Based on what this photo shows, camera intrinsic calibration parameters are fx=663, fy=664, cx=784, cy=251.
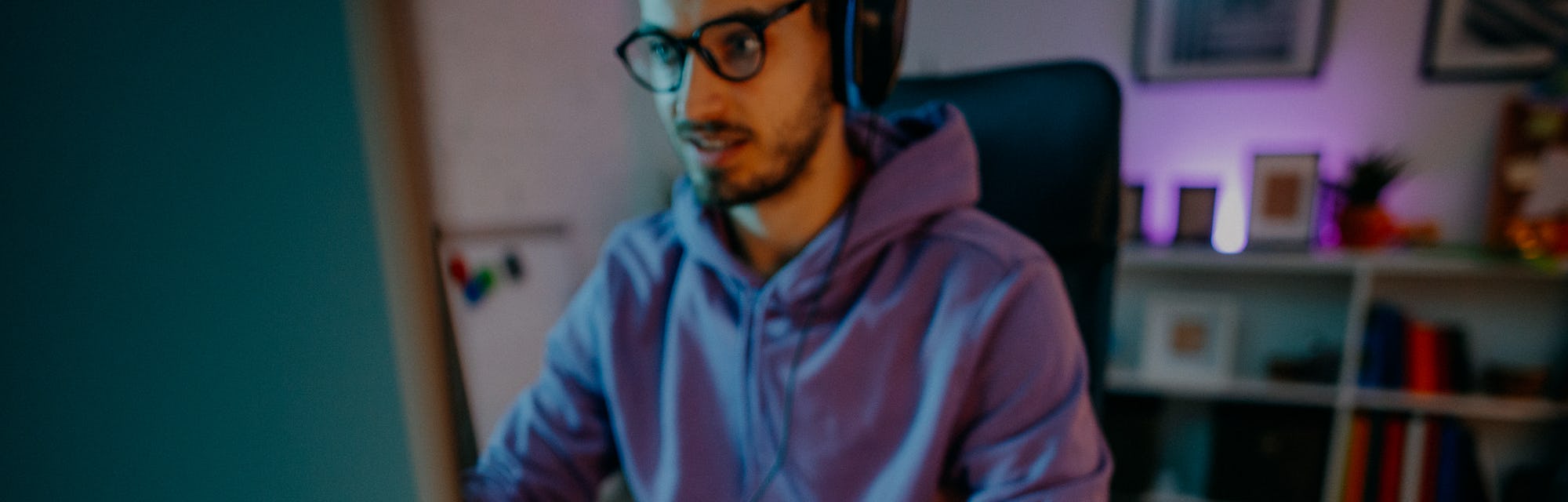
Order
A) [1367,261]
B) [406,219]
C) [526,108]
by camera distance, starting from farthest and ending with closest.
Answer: [1367,261]
[526,108]
[406,219]

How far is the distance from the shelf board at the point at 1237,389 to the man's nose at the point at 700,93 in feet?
4.30

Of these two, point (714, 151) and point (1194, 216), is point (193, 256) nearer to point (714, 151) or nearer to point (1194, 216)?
point (714, 151)

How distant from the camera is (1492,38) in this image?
1.48 m

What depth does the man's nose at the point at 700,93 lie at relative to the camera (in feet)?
1.88

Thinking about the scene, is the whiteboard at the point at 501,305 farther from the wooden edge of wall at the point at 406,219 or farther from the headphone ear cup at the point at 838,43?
the headphone ear cup at the point at 838,43

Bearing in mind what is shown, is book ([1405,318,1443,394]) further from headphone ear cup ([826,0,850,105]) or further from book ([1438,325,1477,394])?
headphone ear cup ([826,0,850,105])

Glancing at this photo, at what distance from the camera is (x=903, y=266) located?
68 centimetres

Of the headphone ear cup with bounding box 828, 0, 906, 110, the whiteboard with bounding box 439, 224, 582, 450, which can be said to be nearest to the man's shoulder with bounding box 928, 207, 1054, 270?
the headphone ear cup with bounding box 828, 0, 906, 110

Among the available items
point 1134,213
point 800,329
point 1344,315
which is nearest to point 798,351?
point 800,329

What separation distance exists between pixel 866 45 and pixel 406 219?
1.77 ft

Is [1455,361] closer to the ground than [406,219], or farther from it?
closer to the ground

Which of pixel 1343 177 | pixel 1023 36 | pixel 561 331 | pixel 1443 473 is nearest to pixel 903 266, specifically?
pixel 561 331

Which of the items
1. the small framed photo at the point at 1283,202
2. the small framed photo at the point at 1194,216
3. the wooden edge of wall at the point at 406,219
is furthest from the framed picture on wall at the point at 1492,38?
the wooden edge of wall at the point at 406,219

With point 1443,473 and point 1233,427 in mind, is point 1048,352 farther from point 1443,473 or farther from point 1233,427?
point 1443,473
